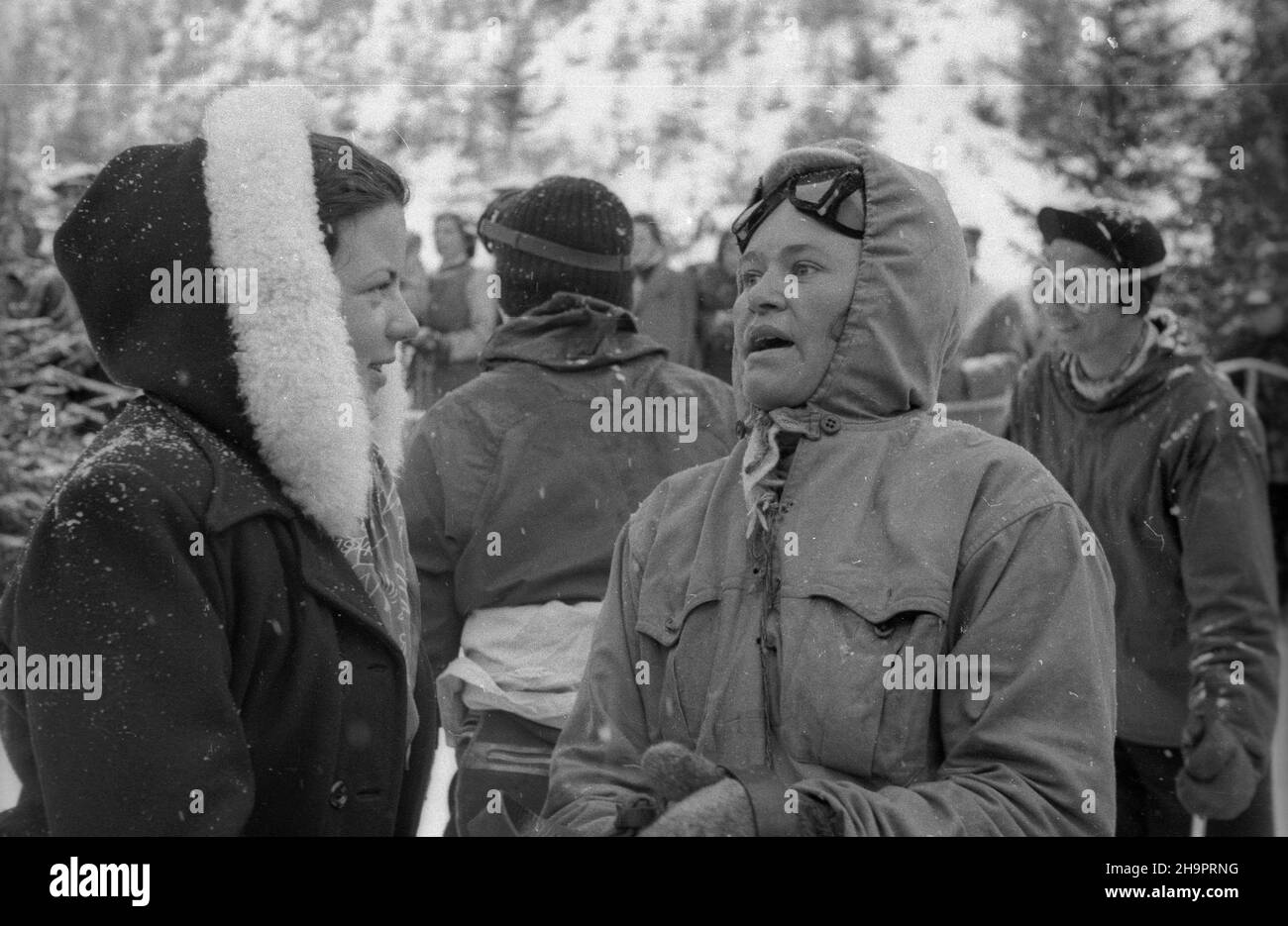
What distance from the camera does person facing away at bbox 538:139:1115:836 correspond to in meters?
1.66

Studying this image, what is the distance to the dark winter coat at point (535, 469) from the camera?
2855mm

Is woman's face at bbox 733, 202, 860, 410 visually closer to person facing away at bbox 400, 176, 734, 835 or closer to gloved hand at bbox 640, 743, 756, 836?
gloved hand at bbox 640, 743, 756, 836

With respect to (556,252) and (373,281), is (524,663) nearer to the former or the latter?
(556,252)

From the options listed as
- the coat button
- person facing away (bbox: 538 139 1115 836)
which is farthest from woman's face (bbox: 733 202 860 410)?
the coat button

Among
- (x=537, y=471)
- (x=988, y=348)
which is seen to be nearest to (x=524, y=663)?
(x=537, y=471)

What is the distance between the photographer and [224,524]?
68.1 inches

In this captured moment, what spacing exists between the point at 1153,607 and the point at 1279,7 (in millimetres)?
5279

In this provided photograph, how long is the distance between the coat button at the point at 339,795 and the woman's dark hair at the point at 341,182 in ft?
2.32

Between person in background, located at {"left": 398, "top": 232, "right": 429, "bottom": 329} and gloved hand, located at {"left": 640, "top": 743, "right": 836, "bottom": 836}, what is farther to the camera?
person in background, located at {"left": 398, "top": 232, "right": 429, "bottom": 329}

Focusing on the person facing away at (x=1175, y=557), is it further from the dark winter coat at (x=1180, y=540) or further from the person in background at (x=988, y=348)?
the person in background at (x=988, y=348)

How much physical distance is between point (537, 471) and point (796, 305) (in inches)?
42.8
